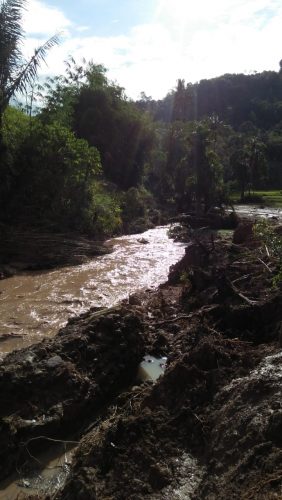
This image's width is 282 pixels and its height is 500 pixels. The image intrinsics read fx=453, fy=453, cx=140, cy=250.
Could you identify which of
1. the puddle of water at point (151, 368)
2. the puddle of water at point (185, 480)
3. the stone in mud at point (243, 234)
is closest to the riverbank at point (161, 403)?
the puddle of water at point (185, 480)

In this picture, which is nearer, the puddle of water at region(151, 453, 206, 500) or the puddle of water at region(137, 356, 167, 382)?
the puddle of water at region(151, 453, 206, 500)

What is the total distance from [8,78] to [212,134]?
20.4 meters

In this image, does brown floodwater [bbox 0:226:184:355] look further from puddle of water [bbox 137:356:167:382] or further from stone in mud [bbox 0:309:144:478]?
puddle of water [bbox 137:356:167:382]

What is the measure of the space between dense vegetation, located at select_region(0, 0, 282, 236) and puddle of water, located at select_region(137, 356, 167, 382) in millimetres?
12474

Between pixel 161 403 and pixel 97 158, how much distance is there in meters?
17.6

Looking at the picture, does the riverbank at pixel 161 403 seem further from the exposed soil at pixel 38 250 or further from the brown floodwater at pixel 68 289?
the exposed soil at pixel 38 250

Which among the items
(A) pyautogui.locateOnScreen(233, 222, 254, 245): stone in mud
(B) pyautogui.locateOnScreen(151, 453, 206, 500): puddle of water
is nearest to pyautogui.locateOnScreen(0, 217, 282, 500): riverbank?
(B) pyautogui.locateOnScreen(151, 453, 206, 500): puddle of water

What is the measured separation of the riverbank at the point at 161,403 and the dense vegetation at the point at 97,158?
12242 millimetres

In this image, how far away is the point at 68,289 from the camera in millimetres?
13453

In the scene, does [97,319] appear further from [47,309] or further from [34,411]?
[47,309]

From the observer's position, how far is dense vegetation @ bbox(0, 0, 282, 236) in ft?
63.3

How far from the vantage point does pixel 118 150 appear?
37.8 metres

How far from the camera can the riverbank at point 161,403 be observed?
351 centimetres

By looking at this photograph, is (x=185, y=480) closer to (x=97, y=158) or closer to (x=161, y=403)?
(x=161, y=403)
